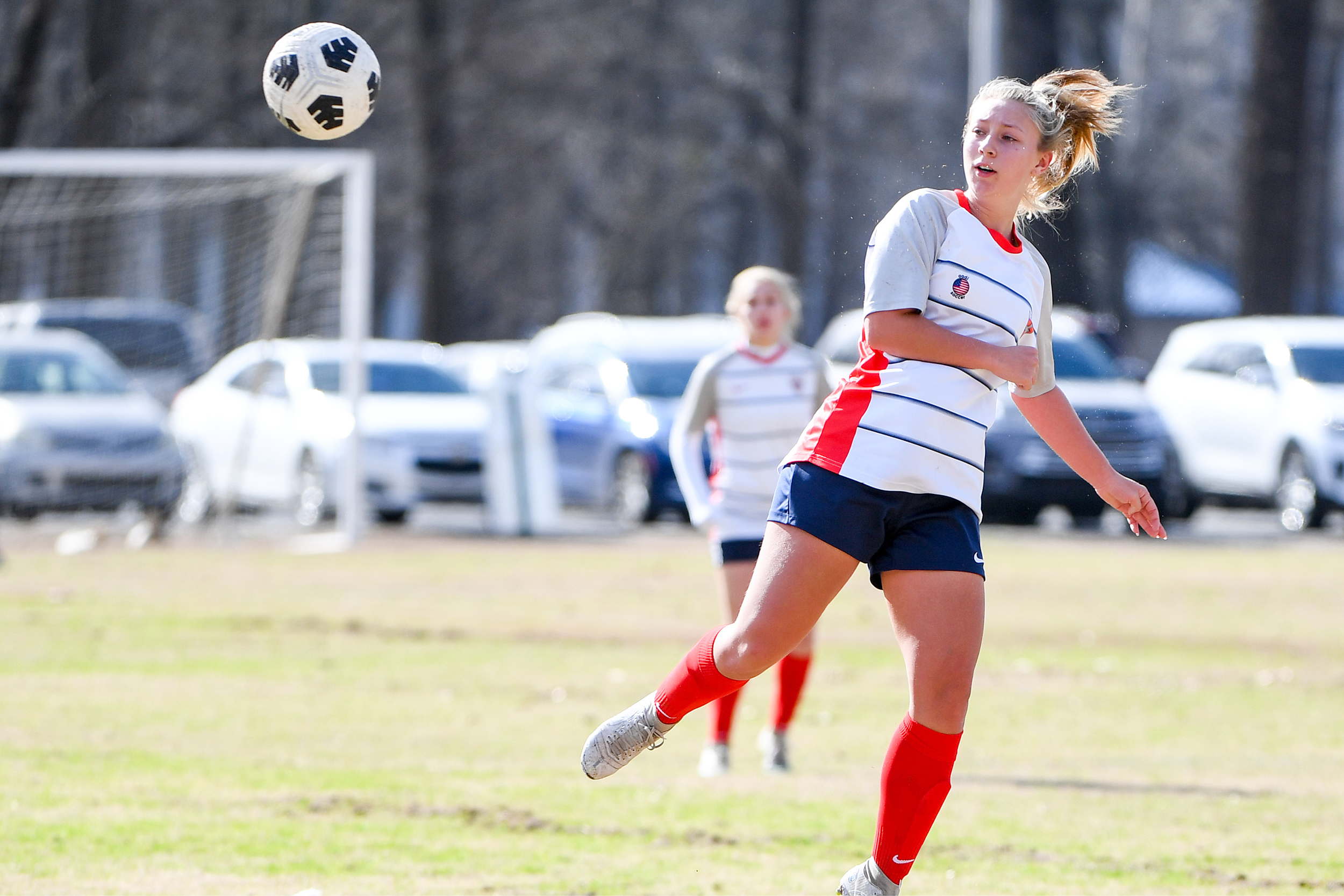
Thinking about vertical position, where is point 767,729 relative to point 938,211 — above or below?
below

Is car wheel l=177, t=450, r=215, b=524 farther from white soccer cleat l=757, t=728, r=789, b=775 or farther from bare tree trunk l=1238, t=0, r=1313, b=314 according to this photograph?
bare tree trunk l=1238, t=0, r=1313, b=314

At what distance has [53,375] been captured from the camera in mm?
18047

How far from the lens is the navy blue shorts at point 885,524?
4352 millimetres

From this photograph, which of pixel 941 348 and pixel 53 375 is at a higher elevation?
pixel 941 348

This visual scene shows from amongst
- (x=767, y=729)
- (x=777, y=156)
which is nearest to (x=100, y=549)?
(x=767, y=729)

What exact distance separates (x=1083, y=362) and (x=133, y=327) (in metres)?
10.2

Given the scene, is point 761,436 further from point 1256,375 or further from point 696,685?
point 1256,375

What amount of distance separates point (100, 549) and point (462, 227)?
30044 mm

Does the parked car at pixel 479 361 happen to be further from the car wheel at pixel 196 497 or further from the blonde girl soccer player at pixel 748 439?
the blonde girl soccer player at pixel 748 439

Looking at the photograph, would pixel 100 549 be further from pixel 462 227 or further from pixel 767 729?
pixel 462 227

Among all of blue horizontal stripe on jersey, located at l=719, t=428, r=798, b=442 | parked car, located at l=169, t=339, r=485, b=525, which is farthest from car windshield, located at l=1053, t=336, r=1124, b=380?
blue horizontal stripe on jersey, located at l=719, t=428, r=798, b=442

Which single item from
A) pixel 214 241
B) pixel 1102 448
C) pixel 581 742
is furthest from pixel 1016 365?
pixel 214 241

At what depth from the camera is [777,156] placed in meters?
39.8

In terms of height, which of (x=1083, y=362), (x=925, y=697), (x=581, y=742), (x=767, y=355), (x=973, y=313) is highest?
(x=973, y=313)
